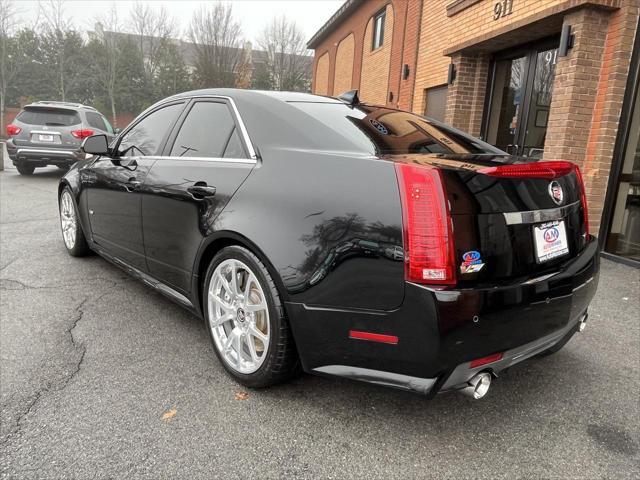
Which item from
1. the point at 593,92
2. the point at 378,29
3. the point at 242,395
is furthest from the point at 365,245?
the point at 378,29

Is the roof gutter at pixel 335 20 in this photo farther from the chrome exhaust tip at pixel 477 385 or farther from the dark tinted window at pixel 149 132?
the chrome exhaust tip at pixel 477 385

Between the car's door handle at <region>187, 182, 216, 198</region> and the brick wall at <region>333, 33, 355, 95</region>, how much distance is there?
14.8 m

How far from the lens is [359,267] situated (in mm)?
1911

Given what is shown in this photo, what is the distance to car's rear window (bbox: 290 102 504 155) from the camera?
7.65 ft

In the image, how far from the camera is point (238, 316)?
251 centimetres

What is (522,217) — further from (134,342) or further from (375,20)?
(375,20)

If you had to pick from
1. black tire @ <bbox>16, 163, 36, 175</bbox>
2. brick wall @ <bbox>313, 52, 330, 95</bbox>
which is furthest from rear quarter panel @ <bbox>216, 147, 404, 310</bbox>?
brick wall @ <bbox>313, 52, 330, 95</bbox>

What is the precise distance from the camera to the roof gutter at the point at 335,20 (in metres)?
15.6

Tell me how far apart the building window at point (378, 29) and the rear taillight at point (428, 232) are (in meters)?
12.9

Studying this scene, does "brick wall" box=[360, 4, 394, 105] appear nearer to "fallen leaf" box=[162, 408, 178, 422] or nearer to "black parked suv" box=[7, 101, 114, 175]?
"black parked suv" box=[7, 101, 114, 175]

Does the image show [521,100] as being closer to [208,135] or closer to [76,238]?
[208,135]

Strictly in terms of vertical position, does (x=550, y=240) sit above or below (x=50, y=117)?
below

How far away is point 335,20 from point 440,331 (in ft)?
58.9

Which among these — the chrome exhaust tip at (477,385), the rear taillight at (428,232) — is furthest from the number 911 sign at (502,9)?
the chrome exhaust tip at (477,385)
